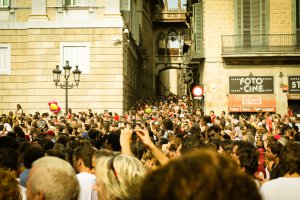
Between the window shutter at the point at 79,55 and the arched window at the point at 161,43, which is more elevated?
the arched window at the point at 161,43

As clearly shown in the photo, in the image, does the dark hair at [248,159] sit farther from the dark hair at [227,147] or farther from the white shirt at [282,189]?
the dark hair at [227,147]

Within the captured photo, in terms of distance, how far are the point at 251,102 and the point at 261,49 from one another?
296 centimetres

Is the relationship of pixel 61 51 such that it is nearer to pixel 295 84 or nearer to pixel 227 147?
pixel 295 84

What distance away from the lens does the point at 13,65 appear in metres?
25.4

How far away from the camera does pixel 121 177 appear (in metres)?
3.15

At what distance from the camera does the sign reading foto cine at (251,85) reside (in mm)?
24953

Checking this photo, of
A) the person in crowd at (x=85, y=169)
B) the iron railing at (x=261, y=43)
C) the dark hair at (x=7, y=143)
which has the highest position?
the iron railing at (x=261, y=43)

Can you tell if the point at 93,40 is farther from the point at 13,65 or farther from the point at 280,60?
the point at 280,60

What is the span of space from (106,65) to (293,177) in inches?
844

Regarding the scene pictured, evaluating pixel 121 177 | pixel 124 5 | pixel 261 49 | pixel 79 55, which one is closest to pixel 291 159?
pixel 121 177

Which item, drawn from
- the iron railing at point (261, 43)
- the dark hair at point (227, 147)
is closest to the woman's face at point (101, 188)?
the dark hair at point (227, 147)

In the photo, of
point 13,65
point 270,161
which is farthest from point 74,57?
point 270,161

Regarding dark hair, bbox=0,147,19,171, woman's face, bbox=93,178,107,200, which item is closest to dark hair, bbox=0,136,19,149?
dark hair, bbox=0,147,19,171

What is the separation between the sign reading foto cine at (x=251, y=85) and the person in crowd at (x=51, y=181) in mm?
22354
